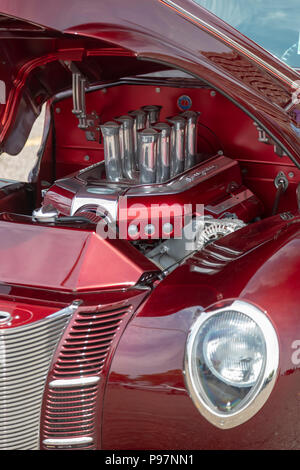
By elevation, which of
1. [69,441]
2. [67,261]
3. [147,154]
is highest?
[147,154]

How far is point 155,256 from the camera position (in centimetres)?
166

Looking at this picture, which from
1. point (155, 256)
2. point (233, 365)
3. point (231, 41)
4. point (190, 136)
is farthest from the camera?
point (190, 136)

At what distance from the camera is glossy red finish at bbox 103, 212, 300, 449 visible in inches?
41.4

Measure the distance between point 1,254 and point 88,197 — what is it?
0.50m

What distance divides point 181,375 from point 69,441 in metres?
0.30

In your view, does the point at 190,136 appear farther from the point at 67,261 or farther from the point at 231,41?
the point at 67,261

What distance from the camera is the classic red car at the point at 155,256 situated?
1.06 meters

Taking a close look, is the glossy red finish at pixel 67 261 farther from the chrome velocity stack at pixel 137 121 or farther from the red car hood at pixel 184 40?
the chrome velocity stack at pixel 137 121

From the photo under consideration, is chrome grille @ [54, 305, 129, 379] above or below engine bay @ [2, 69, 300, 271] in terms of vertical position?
below

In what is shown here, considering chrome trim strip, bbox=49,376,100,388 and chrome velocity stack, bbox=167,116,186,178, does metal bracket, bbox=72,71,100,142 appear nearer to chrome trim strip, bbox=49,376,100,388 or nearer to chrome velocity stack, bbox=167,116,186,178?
chrome velocity stack, bbox=167,116,186,178

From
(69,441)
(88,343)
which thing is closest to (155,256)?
(88,343)

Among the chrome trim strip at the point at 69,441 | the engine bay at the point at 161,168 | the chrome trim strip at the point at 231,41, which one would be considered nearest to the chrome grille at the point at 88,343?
the chrome trim strip at the point at 69,441

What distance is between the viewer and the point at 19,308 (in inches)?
45.8

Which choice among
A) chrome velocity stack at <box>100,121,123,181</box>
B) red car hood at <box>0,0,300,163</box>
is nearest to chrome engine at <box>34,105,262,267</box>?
chrome velocity stack at <box>100,121,123,181</box>
